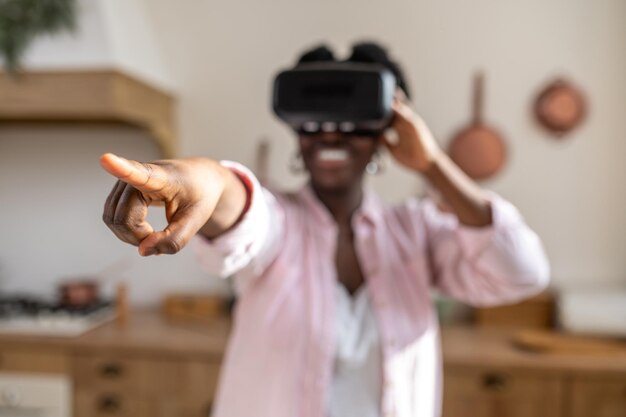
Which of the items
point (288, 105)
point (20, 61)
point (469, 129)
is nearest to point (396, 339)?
point (288, 105)

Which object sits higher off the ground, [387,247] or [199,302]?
[387,247]

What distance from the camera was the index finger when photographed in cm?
21

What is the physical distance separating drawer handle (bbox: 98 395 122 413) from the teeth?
103cm

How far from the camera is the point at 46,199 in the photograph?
176cm

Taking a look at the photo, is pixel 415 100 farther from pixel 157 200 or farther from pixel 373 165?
pixel 157 200

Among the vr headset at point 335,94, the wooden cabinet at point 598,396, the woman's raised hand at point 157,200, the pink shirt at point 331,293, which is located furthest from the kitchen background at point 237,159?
the woman's raised hand at point 157,200

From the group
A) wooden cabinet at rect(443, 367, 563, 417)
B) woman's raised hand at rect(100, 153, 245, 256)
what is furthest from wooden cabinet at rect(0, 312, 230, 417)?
woman's raised hand at rect(100, 153, 245, 256)

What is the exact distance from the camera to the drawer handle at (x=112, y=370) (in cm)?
135

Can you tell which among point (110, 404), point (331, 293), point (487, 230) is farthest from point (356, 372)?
point (110, 404)

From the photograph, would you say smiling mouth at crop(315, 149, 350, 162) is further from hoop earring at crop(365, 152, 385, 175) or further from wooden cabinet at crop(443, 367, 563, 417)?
wooden cabinet at crop(443, 367, 563, 417)

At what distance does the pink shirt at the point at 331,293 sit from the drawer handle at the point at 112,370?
772 mm

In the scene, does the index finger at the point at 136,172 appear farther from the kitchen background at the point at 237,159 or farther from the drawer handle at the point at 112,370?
the drawer handle at the point at 112,370

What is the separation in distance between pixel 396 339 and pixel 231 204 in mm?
341

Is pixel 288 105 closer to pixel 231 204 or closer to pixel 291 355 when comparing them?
pixel 231 204
